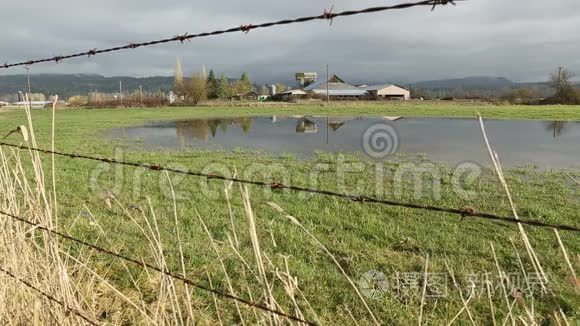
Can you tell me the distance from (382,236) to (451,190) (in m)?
3.59

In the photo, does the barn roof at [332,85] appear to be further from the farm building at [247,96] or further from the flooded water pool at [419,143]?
the flooded water pool at [419,143]

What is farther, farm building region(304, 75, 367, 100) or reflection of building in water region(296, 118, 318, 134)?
farm building region(304, 75, 367, 100)

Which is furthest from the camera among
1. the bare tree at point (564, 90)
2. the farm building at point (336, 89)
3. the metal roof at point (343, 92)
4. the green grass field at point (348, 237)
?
the metal roof at point (343, 92)

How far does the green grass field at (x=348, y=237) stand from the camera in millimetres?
4152

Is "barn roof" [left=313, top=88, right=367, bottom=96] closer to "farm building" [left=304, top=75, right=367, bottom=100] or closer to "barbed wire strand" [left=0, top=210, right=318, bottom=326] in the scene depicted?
"farm building" [left=304, top=75, right=367, bottom=100]

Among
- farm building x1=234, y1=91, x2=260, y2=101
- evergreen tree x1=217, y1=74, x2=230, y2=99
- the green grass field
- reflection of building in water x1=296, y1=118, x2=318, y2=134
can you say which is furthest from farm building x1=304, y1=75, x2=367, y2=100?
the green grass field

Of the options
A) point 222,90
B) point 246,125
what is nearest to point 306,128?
point 246,125

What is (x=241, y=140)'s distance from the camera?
20047 mm

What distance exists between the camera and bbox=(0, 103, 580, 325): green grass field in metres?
4.15

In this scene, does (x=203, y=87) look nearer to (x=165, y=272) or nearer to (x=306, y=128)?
(x=306, y=128)

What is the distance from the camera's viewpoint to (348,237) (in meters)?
5.99

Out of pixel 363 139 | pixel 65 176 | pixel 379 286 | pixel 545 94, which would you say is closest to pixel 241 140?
pixel 363 139

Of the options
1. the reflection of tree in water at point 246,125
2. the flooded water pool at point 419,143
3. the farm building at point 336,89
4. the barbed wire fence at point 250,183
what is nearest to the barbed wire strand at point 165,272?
the barbed wire fence at point 250,183

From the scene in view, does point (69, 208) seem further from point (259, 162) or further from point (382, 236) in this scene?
point (259, 162)
